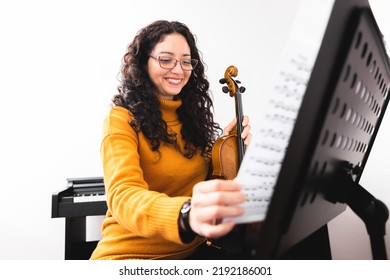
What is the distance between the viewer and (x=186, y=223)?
1.77ft

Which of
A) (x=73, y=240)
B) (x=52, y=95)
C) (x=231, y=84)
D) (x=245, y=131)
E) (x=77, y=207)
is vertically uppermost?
(x=231, y=84)

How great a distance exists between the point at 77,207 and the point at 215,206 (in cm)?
111

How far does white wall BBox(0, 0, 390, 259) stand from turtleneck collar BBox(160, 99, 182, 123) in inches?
27.1

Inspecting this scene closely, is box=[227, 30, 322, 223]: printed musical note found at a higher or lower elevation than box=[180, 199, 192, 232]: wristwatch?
higher

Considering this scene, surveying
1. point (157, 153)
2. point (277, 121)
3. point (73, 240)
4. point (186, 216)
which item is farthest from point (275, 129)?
point (73, 240)

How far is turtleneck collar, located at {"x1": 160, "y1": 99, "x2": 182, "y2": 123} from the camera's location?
3.61 ft

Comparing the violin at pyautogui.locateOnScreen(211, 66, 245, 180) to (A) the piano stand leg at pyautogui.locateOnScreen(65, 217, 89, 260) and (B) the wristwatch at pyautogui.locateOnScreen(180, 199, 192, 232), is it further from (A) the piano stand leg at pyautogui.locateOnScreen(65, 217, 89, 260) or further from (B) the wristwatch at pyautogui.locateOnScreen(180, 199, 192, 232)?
(A) the piano stand leg at pyautogui.locateOnScreen(65, 217, 89, 260)

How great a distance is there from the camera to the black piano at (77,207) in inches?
54.1

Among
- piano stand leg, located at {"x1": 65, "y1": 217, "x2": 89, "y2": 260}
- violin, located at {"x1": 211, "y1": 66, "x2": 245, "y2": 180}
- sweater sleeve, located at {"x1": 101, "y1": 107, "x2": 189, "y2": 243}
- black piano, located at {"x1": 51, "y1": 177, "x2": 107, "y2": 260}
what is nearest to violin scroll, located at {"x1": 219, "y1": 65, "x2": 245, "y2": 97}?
violin, located at {"x1": 211, "y1": 66, "x2": 245, "y2": 180}

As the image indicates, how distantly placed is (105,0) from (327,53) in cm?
171

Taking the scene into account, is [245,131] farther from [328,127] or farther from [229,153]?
Answer: [328,127]

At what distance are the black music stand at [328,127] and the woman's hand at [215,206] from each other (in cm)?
5

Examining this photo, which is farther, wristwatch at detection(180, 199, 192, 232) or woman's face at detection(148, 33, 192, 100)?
woman's face at detection(148, 33, 192, 100)

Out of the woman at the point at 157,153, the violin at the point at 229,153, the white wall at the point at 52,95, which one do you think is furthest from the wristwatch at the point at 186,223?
the white wall at the point at 52,95
